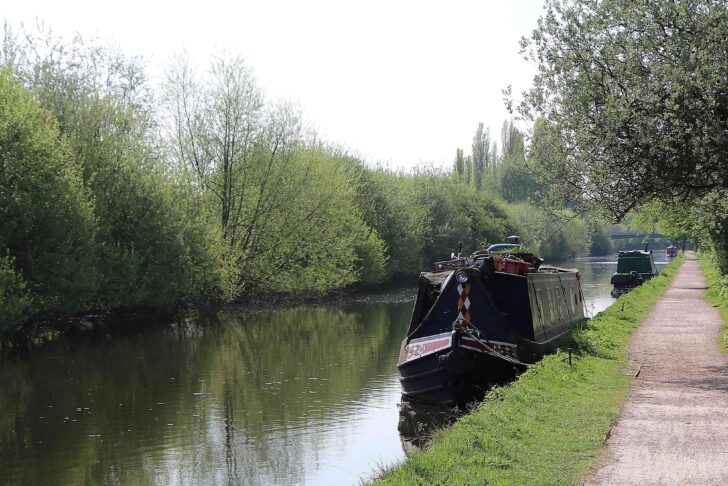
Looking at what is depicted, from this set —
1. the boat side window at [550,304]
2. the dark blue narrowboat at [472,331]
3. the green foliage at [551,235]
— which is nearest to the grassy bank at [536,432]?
the dark blue narrowboat at [472,331]

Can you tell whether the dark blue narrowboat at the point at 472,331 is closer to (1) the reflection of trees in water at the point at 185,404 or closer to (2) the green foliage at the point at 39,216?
(1) the reflection of trees in water at the point at 185,404

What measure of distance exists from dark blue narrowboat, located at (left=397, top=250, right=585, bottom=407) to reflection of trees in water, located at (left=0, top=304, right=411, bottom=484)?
175 centimetres

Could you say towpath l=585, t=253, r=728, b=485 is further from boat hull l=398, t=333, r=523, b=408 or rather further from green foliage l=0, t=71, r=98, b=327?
green foliage l=0, t=71, r=98, b=327

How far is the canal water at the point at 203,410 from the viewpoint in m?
11.8

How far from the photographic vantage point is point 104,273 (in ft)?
88.6

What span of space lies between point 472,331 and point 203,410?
527cm

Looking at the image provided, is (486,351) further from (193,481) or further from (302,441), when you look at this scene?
(193,481)

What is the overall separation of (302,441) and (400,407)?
279cm

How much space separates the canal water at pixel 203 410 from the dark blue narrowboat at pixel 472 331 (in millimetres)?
1049

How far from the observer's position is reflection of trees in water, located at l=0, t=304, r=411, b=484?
39.4 feet

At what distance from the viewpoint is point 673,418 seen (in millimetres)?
9859

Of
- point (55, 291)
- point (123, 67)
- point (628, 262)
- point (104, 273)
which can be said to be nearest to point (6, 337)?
point (55, 291)

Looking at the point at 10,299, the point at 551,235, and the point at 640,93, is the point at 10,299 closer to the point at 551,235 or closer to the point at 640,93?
the point at 640,93

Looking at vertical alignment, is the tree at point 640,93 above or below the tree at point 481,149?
below
